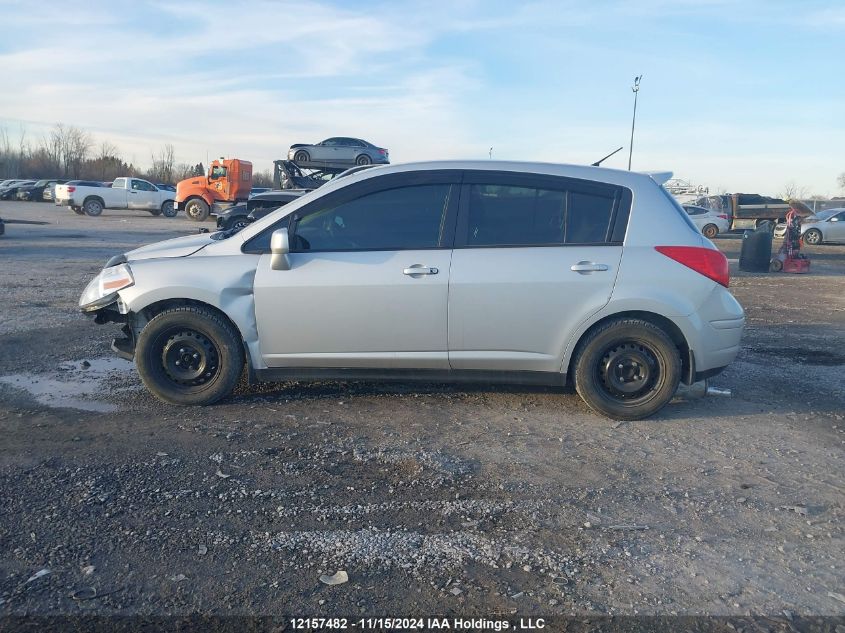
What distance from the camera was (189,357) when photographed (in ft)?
18.1

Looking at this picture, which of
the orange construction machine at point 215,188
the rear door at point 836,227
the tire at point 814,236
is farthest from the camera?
the orange construction machine at point 215,188

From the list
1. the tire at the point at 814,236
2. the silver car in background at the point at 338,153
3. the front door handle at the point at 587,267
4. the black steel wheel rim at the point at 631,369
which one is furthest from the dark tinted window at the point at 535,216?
the tire at the point at 814,236

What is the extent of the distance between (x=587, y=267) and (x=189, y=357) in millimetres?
3036

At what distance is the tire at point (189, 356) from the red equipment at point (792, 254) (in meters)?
15.8

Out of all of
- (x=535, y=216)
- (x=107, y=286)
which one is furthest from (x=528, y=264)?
(x=107, y=286)

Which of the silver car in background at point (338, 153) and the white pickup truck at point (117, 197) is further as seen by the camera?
the white pickup truck at point (117, 197)

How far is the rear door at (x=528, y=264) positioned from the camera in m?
5.27

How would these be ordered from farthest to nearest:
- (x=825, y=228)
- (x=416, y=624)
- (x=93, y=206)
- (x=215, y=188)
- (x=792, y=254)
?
(x=93, y=206) → (x=215, y=188) → (x=825, y=228) → (x=792, y=254) → (x=416, y=624)

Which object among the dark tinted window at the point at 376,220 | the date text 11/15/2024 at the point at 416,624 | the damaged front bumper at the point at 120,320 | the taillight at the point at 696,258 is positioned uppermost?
the dark tinted window at the point at 376,220

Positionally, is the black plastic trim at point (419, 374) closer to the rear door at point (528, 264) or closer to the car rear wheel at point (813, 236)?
the rear door at point (528, 264)

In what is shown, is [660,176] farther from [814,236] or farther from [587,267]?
[814,236]

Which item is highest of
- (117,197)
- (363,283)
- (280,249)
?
(117,197)

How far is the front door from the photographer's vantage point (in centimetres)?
529

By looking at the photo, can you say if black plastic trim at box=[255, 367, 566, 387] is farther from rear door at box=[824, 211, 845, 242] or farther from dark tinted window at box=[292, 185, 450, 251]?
rear door at box=[824, 211, 845, 242]
